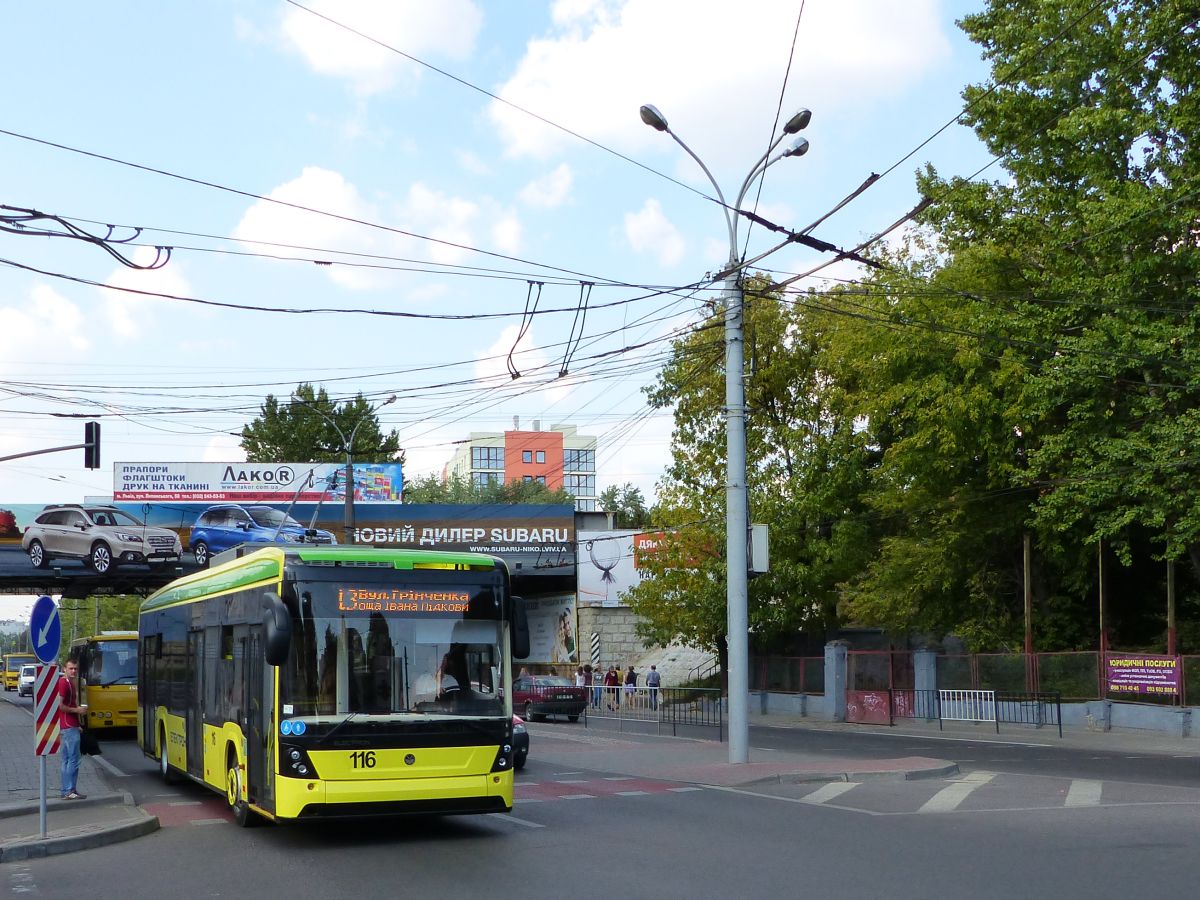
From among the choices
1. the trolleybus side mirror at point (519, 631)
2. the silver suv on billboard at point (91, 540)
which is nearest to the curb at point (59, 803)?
the trolleybus side mirror at point (519, 631)

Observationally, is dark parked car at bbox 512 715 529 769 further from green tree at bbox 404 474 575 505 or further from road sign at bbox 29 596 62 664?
green tree at bbox 404 474 575 505

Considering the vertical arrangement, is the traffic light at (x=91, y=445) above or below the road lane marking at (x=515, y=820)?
above

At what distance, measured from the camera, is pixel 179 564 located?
51.3 meters

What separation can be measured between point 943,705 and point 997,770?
50.8ft

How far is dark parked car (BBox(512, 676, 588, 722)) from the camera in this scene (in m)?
40.0

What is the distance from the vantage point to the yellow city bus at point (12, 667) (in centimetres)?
7894

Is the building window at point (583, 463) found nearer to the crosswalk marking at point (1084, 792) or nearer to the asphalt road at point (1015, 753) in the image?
the asphalt road at point (1015, 753)

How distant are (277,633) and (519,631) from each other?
2.52 meters

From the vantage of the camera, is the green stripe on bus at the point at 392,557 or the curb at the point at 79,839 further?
the green stripe on bus at the point at 392,557

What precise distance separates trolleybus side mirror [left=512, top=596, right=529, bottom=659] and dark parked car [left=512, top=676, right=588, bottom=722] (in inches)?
1068

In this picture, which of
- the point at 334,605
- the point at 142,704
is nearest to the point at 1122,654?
the point at 142,704

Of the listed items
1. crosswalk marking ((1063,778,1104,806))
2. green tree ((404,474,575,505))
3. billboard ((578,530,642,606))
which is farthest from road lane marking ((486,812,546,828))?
green tree ((404,474,575,505))

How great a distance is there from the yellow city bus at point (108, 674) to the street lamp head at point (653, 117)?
1723 centimetres

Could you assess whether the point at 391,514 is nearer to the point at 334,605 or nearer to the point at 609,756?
the point at 609,756
